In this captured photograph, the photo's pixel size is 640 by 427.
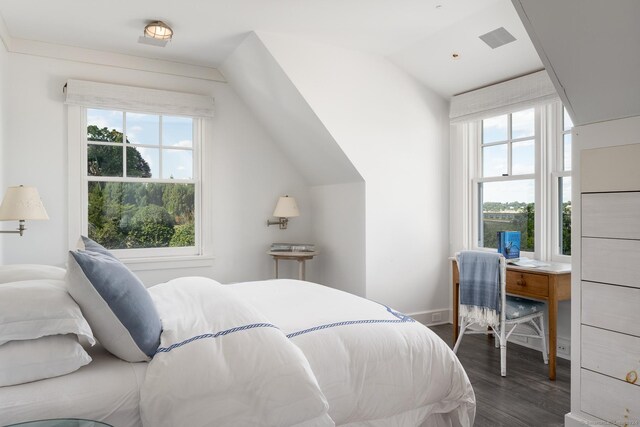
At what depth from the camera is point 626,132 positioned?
195 cm

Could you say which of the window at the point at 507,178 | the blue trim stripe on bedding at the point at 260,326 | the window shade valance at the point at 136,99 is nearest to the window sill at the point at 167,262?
the window shade valance at the point at 136,99

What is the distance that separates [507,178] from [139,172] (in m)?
3.42

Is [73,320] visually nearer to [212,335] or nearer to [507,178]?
[212,335]

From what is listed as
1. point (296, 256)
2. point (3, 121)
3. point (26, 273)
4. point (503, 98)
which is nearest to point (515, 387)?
point (296, 256)

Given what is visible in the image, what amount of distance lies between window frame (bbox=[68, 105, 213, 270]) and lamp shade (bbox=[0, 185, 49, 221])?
963 mm

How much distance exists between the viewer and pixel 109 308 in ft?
5.05

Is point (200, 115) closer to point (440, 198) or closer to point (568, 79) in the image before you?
point (440, 198)

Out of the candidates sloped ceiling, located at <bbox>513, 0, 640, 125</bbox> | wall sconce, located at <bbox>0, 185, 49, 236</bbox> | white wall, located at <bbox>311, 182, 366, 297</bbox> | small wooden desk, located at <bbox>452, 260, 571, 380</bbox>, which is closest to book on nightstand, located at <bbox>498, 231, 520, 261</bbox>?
small wooden desk, located at <bbox>452, 260, 571, 380</bbox>

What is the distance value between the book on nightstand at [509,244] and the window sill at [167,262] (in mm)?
2676

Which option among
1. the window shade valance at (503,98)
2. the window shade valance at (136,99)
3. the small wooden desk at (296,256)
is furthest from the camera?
the small wooden desk at (296,256)

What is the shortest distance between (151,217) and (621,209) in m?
3.72

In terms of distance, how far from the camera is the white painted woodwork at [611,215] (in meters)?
1.92

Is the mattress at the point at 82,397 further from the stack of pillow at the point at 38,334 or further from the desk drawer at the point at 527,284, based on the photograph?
the desk drawer at the point at 527,284

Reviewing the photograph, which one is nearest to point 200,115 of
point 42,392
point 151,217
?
point 151,217
